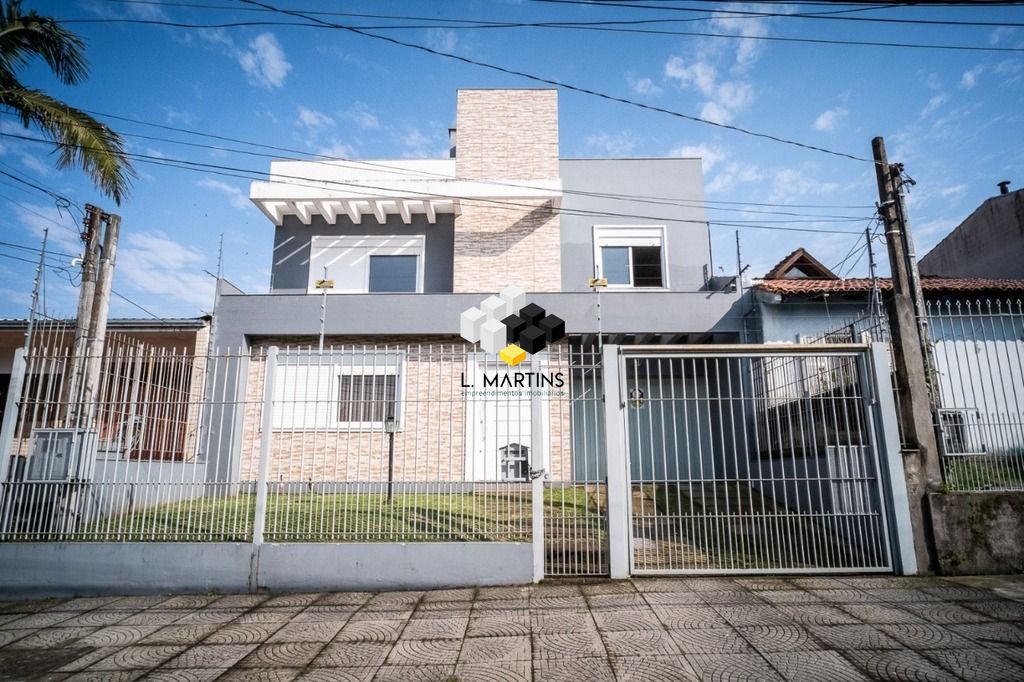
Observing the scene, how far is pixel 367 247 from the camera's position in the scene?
46.1 feet

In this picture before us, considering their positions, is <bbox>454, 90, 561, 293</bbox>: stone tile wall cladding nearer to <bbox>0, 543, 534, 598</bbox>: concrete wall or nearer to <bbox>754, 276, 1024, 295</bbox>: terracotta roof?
<bbox>754, 276, 1024, 295</bbox>: terracotta roof

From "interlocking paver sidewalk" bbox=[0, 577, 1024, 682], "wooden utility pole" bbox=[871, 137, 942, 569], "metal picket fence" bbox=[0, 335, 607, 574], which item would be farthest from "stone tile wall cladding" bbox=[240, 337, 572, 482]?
"wooden utility pole" bbox=[871, 137, 942, 569]

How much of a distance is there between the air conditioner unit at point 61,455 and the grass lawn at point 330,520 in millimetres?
652

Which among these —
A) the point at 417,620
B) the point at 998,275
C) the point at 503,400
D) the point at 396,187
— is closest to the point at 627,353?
the point at 503,400

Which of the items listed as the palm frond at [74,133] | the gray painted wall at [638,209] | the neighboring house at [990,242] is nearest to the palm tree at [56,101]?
the palm frond at [74,133]

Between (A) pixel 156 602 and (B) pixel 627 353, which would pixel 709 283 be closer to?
(B) pixel 627 353

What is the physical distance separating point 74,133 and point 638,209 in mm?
11415

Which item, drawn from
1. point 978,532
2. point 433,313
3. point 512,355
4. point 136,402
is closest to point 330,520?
point 136,402

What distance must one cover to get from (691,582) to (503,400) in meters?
A: 2.72

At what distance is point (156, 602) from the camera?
5.47 metres

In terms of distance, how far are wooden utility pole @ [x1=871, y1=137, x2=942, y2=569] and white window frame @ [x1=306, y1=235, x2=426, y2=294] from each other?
9911 millimetres

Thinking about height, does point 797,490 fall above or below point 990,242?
below

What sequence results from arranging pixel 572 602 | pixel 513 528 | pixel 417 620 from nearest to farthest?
pixel 417 620, pixel 572 602, pixel 513 528

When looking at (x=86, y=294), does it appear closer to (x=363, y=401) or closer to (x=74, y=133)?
(x=74, y=133)
